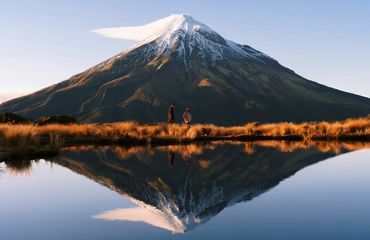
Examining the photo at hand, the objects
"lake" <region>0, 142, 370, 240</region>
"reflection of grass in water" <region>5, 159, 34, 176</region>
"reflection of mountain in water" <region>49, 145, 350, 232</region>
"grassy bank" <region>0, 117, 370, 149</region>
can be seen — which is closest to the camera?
"lake" <region>0, 142, 370, 240</region>

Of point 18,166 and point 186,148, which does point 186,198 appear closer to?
point 18,166

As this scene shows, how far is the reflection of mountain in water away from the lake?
24 mm

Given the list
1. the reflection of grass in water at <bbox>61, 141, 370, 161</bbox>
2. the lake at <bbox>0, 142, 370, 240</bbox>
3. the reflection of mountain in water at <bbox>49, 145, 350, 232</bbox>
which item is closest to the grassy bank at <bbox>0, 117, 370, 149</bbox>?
the reflection of grass in water at <bbox>61, 141, 370, 161</bbox>

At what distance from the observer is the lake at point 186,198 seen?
7.49m

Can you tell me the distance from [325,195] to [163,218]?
4.05 metres

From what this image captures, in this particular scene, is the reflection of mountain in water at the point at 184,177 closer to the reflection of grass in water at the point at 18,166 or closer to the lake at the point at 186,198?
the lake at the point at 186,198

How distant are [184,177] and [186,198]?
3.07m

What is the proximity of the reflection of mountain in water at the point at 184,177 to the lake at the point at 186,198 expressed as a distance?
2 cm

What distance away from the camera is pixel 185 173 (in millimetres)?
14289

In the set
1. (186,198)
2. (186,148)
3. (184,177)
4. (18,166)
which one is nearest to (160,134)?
(186,148)

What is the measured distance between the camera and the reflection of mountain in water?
8.90 meters

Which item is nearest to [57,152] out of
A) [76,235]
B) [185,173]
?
[185,173]

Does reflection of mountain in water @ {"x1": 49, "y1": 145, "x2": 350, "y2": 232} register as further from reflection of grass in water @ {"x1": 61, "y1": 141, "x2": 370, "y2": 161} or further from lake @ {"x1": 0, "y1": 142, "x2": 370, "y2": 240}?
reflection of grass in water @ {"x1": 61, "y1": 141, "x2": 370, "y2": 161}

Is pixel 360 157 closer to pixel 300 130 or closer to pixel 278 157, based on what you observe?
pixel 278 157
